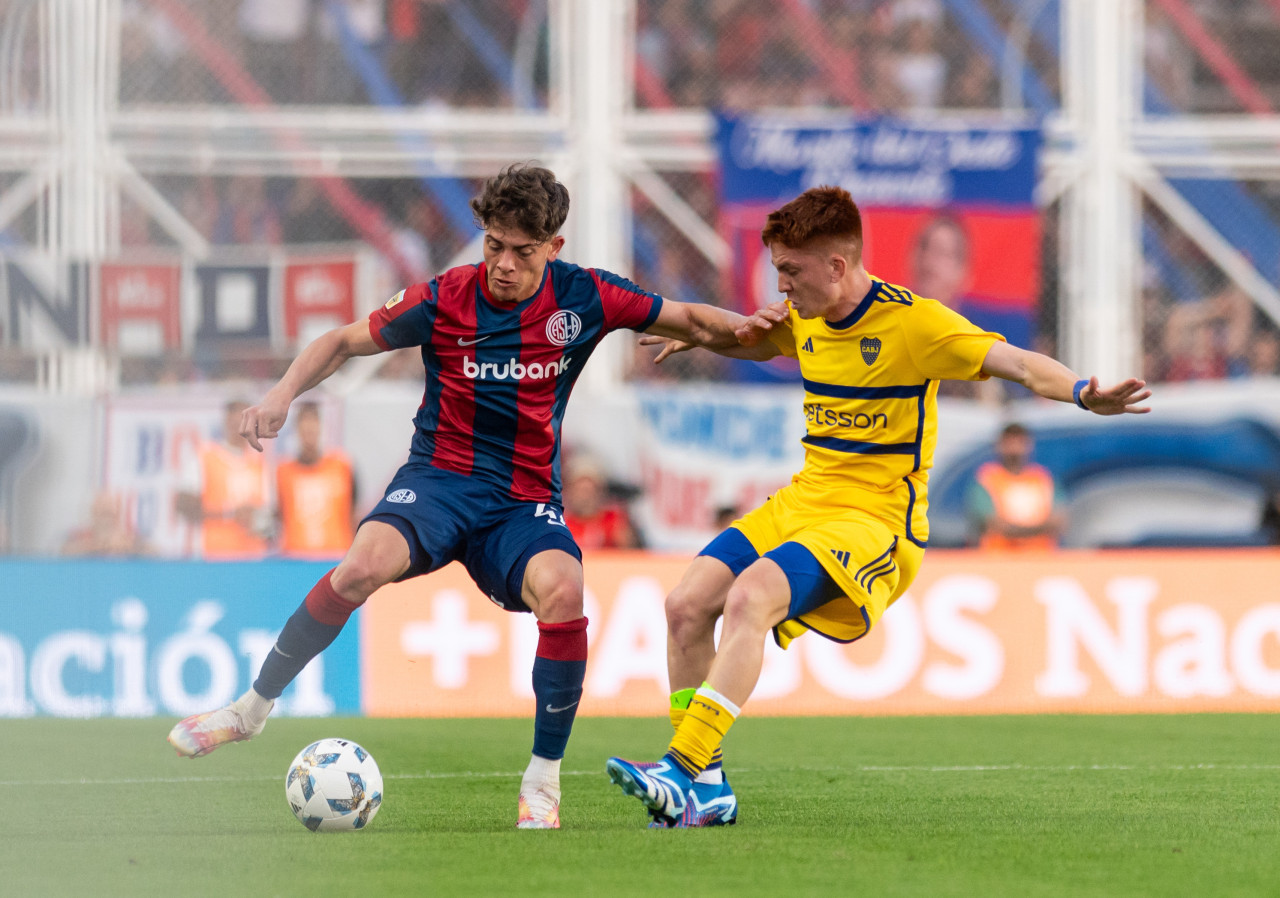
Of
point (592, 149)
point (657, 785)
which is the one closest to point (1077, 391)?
point (657, 785)

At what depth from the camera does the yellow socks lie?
5418 mm

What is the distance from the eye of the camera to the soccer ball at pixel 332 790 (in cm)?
552

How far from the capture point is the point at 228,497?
42.0 feet

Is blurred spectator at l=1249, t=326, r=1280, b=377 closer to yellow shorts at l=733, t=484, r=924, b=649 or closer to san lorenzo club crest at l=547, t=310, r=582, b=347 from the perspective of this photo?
yellow shorts at l=733, t=484, r=924, b=649

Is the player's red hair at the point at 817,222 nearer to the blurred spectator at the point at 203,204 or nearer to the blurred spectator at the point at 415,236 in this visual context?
the blurred spectator at the point at 415,236

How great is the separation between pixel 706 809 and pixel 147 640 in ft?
18.9

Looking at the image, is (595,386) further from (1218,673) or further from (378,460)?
(1218,673)

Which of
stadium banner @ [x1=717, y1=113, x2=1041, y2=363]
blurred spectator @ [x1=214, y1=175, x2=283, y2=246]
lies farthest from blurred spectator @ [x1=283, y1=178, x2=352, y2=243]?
stadium banner @ [x1=717, y1=113, x2=1041, y2=363]

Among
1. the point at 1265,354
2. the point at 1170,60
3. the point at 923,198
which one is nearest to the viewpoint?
the point at 923,198

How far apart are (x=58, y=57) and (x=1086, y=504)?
8911 millimetres

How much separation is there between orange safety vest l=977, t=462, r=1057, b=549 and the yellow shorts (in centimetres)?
663

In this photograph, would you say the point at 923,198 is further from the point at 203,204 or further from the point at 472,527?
the point at 472,527

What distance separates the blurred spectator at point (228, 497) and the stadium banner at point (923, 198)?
4.03 meters

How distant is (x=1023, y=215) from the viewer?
47.0 feet
